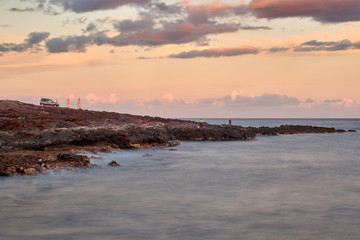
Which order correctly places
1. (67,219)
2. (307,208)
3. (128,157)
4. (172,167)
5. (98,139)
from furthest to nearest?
1. (98,139)
2. (128,157)
3. (172,167)
4. (307,208)
5. (67,219)

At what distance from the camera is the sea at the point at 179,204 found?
35.3ft

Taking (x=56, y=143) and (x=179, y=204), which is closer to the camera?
(x=179, y=204)

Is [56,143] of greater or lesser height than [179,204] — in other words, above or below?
above

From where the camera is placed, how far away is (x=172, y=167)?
78.9ft

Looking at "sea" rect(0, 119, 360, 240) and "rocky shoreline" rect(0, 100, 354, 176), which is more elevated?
"rocky shoreline" rect(0, 100, 354, 176)

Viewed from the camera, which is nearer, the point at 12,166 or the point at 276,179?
the point at 12,166

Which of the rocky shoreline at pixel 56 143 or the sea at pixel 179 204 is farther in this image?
the rocky shoreline at pixel 56 143

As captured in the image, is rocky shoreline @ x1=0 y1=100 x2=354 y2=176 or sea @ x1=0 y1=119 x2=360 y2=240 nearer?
sea @ x1=0 y1=119 x2=360 y2=240

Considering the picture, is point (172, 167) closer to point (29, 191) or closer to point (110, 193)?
point (110, 193)

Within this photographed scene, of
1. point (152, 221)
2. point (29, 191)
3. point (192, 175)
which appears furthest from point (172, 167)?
point (152, 221)

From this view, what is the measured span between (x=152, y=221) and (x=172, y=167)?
12295mm

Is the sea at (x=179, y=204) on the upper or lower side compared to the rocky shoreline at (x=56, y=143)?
lower

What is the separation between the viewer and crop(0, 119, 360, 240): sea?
10.8 m

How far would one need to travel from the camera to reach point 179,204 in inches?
561
